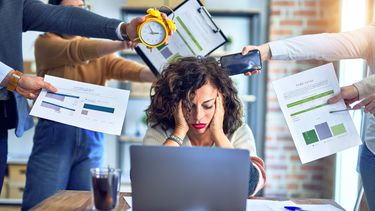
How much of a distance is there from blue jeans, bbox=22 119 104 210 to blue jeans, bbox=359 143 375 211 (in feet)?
3.58

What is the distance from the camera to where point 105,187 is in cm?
110

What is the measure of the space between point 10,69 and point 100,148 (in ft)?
2.15

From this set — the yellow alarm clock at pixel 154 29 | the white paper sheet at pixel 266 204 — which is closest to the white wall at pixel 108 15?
the yellow alarm clock at pixel 154 29

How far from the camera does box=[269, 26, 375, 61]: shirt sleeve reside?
1.54 metres

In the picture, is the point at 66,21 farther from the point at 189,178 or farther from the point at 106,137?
the point at 106,137

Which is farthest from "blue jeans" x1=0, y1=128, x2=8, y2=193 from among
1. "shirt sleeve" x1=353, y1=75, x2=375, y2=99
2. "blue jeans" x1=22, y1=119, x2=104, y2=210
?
"shirt sleeve" x1=353, y1=75, x2=375, y2=99

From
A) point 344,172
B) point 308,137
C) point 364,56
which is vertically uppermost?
point 364,56

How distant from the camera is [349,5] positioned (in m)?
3.00

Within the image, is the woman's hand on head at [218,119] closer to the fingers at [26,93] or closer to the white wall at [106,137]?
the fingers at [26,93]

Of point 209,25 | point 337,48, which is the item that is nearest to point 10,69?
point 209,25

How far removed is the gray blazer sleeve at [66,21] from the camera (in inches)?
63.2

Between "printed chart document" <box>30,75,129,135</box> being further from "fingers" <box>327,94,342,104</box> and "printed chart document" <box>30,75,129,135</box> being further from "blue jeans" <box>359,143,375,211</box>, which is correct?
"blue jeans" <box>359,143,375,211</box>

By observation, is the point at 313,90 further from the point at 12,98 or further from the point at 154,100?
the point at 12,98

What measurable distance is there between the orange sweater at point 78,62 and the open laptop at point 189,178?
1.02 metres
